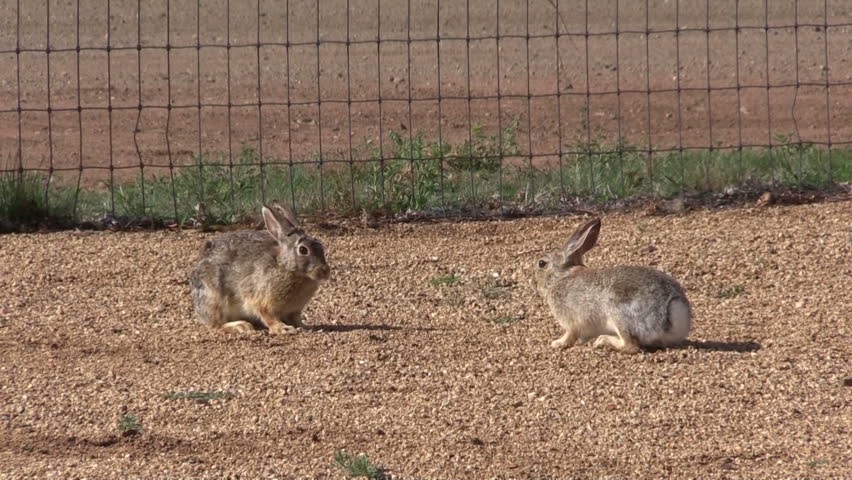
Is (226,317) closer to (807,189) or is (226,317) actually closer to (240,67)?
(807,189)

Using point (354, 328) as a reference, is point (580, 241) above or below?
above

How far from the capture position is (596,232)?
773 centimetres

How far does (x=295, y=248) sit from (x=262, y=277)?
0.23 metres

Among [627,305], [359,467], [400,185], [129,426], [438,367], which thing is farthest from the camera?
[400,185]

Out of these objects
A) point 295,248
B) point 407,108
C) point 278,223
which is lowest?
point 407,108

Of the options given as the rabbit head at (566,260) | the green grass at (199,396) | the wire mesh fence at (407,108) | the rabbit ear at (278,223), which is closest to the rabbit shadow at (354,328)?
the rabbit ear at (278,223)

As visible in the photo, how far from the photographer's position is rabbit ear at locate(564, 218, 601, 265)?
7719 millimetres

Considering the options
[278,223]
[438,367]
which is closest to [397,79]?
[278,223]

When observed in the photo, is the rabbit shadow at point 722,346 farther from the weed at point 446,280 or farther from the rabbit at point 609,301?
the weed at point 446,280

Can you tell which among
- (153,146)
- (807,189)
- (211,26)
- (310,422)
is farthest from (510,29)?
(310,422)

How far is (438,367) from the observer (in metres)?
6.95

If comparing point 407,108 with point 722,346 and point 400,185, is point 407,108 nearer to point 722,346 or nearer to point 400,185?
point 400,185

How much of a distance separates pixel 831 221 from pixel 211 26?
15.9m

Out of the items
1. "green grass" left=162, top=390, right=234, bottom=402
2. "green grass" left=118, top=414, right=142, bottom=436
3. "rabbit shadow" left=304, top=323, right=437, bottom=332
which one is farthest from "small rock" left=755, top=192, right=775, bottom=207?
"green grass" left=118, top=414, right=142, bottom=436
